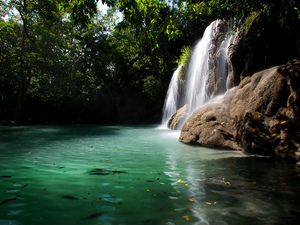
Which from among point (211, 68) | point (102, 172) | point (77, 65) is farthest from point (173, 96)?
point (102, 172)

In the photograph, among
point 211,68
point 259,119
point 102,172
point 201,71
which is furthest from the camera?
point 201,71

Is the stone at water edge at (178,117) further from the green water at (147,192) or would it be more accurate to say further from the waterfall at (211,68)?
the green water at (147,192)

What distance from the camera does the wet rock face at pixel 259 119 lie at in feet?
20.1

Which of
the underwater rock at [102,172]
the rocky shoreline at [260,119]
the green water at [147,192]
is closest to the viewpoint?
the green water at [147,192]

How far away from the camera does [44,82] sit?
79.8 feet

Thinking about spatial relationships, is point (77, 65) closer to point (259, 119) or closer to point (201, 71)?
point (201, 71)

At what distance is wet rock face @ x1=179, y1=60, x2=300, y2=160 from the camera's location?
241 inches

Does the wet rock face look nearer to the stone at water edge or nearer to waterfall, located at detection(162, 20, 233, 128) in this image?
waterfall, located at detection(162, 20, 233, 128)

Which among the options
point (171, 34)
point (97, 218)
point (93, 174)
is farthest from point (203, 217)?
point (171, 34)

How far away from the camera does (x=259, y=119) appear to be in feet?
23.3

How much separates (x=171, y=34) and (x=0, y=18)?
25.2 m

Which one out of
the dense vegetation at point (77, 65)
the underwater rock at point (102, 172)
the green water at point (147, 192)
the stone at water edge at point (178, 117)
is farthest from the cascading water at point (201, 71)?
the underwater rock at point (102, 172)

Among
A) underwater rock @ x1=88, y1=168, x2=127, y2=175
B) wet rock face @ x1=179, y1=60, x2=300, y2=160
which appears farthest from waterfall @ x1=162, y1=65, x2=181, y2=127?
underwater rock @ x1=88, y1=168, x2=127, y2=175

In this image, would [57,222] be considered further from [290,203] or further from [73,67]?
[73,67]
